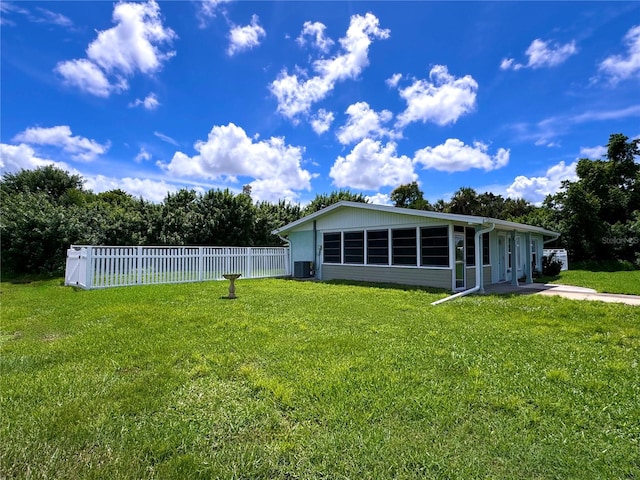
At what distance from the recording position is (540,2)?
27.2ft

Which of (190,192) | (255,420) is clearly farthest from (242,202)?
(255,420)

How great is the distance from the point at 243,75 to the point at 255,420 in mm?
12128

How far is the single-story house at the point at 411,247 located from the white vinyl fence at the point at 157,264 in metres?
2.15

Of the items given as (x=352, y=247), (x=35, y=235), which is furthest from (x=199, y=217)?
(x=352, y=247)

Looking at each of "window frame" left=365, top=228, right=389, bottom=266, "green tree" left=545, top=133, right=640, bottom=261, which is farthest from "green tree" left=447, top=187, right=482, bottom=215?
"window frame" left=365, top=228, right=389, bottom=266

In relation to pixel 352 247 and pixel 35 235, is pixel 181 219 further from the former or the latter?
pixel 352 247

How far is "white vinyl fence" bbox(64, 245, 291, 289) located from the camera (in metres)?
9.80

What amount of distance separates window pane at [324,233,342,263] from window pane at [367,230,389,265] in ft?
4.85

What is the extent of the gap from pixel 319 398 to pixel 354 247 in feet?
32.7

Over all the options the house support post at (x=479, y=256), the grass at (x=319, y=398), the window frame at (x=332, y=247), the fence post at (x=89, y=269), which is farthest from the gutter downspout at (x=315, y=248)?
the grass at (x=319, y=398)

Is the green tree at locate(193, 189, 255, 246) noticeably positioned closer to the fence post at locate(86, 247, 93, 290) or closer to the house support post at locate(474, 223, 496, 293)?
the fence post at locate(86, 247, 93, 290)

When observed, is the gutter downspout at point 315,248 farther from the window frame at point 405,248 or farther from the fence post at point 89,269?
the fence post at point 89,269

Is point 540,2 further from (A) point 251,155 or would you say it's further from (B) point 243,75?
(A) point 251,155

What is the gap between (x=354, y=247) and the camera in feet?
41.6
